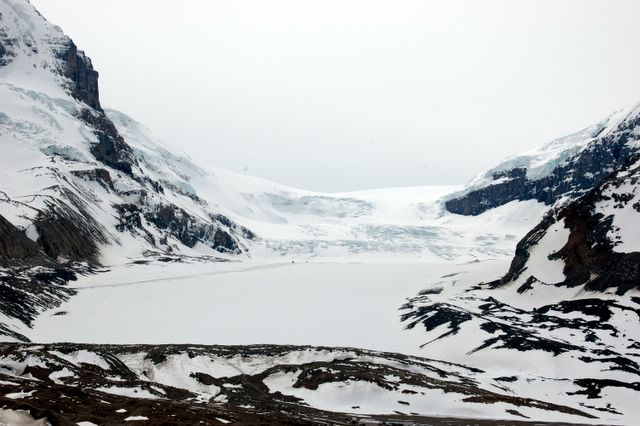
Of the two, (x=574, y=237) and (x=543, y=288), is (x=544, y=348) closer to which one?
(x=543, y=288)

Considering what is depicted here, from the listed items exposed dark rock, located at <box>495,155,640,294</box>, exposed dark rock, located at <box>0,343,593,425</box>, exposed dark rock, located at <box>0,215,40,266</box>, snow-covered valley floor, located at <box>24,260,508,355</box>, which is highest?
exposed dark rock, located at <box>495,155,640,294</box>

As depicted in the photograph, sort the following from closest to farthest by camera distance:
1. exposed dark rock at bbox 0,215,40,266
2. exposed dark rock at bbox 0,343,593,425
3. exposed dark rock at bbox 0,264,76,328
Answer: exposed dark rock at bbox 0,343,593,425 → exposed dark rock at bbox 0,264,76,328 → exposed dark rock at bbox 0,215,40,266

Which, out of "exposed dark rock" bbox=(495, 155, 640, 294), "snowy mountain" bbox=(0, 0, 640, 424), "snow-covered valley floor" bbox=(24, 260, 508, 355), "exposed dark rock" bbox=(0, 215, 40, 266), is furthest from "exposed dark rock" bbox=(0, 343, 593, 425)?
"exposed dark rock" bbox=(0, 215, 40, 266)

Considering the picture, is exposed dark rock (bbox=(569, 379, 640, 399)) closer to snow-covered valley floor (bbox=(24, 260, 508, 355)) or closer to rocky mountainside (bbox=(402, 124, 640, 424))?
rocky mountainside (bbox=(402, 124, 640, 424))

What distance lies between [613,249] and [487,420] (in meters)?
65.3

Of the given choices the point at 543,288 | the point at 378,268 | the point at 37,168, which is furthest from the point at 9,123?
the point at 543,288

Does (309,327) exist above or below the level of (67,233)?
below

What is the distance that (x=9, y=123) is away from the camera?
198 metres

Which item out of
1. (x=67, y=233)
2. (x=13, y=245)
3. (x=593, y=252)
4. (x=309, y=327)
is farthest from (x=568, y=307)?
(x=67, y=233)

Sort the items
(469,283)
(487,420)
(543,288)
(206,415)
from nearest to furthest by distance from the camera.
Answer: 1. (206,415)
2. (487,420)
3. (543,288)
4. (469,283)

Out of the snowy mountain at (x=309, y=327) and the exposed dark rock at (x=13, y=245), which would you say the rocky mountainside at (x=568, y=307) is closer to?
the snowy mountain at (x=309, y=327)

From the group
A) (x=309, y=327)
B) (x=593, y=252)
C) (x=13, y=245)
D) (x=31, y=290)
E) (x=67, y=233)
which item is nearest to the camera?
(x=309, y=327)

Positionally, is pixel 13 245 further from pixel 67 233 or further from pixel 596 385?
pixel 596 385

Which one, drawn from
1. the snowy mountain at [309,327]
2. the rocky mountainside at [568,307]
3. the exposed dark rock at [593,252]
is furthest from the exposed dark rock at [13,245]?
the exposed dark rock at [593,252]
